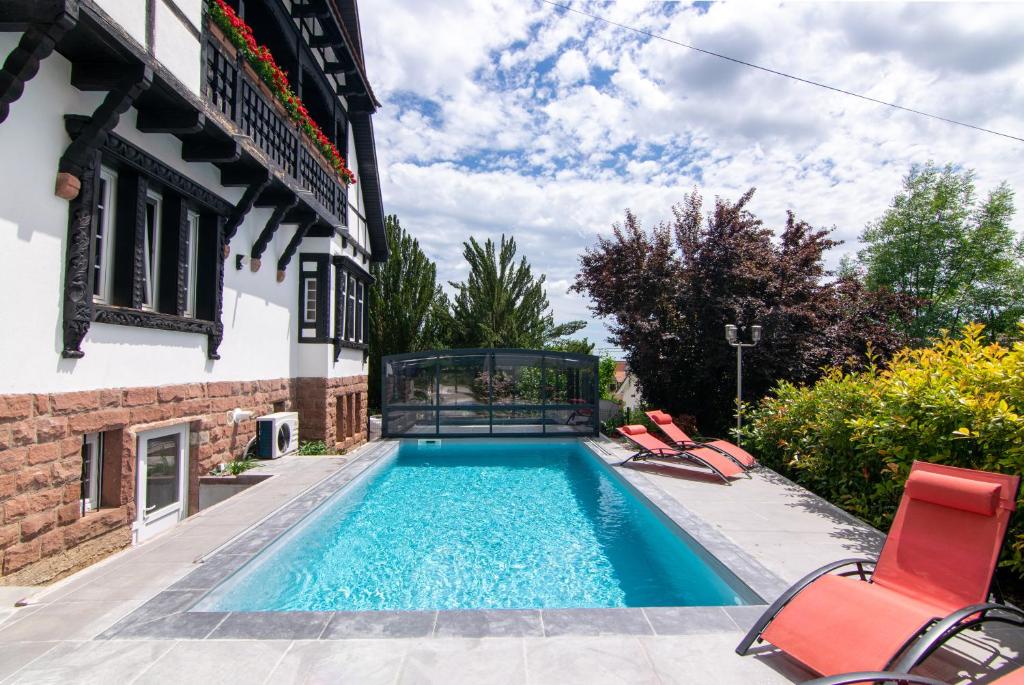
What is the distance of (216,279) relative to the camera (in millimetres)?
7910

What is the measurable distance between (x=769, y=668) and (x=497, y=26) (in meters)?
7.56

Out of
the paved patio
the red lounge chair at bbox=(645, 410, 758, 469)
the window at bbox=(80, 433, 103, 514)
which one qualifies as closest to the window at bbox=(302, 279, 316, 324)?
the window at bbox=(80, 433, 103, 514)

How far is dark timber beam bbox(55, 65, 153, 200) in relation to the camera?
493cm

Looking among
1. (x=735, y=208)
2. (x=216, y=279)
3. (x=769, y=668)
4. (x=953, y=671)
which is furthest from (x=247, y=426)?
(x=735, y=208)

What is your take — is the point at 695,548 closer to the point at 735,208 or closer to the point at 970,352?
the point at 970,352

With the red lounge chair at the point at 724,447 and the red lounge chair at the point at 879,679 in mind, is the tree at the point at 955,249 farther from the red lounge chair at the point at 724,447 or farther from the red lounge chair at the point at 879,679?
the red lounge chair at the point at 879,679

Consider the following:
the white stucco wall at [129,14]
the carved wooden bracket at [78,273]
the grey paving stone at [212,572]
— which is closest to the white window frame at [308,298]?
the carved wooden bracket at [78,273]

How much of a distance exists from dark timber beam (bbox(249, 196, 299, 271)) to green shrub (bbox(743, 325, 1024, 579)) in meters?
8.57

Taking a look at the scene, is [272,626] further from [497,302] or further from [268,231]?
[497,302]

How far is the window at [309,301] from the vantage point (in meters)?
11.7

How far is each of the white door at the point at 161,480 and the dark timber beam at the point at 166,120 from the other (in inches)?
132

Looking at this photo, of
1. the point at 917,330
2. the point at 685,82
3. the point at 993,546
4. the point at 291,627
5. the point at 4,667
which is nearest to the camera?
the point at 4,667

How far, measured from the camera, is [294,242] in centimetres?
1038

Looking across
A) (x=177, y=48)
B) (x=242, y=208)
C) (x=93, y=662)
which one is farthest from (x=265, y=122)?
(x=93, y=662)
